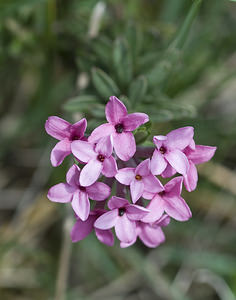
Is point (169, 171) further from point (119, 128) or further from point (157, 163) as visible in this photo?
point (119, 128)

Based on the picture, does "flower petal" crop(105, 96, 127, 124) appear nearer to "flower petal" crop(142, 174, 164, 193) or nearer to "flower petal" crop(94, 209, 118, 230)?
"flower petal" crop(142, 174, 164, 193)

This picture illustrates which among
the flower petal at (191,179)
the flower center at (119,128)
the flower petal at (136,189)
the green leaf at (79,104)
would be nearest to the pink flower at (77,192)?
the flower petal at (136,189)

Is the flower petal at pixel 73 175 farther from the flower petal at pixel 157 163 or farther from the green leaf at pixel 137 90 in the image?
the green leaf at pixel 137 90

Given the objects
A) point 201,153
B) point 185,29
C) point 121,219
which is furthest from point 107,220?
point 185,29

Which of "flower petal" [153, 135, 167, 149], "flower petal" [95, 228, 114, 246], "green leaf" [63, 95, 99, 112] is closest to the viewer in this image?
"flower petal" [153, 135, 167, 149]

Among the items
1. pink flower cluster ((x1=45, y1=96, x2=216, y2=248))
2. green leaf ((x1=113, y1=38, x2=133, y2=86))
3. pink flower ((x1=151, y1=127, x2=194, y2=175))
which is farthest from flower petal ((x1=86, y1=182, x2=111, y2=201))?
green leaf ((x1=113, y1=38, x2=133, y2=86))

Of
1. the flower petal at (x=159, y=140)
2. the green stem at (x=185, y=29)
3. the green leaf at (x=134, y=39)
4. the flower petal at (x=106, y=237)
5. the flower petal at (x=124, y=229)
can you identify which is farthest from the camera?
the green leaf at (x=134, y=39)
